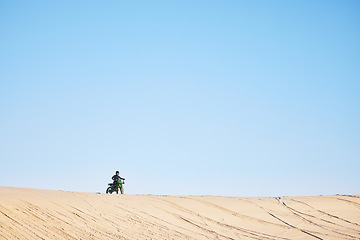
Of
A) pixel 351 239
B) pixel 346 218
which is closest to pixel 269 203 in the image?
pixel 346 218

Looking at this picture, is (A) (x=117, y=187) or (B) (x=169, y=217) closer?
(B) (x=169, y=217)

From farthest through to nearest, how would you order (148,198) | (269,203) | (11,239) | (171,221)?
1. (269,203)
2. (148,198)
3. (171,221)
4. (11,239)

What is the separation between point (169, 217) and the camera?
1541 cm

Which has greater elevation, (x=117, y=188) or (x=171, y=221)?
(x=117, y=188)

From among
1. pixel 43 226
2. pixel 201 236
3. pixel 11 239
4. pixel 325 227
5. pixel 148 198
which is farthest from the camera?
pixel 148 198

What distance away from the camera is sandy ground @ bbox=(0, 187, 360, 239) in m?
12.1

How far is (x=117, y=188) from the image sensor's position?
64.3 feet

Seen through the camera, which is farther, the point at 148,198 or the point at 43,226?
the point at 148,198

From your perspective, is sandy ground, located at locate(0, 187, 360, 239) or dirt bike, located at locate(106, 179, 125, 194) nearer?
sandy ground, located at locate(0, 187, 360, 239)

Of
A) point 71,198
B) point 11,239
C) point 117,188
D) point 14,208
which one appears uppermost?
point 117,188

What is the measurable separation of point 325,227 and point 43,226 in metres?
10.6

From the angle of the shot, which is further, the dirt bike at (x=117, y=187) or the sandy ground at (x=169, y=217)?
the dirt bike at (x=117, y=187)

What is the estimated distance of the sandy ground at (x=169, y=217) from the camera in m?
12.1

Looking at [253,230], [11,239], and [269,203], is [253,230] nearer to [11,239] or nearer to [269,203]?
[269,203]
